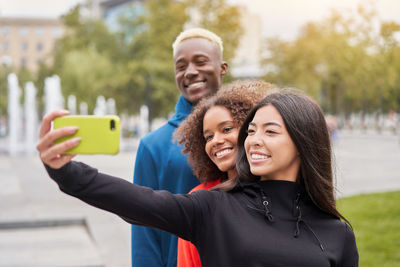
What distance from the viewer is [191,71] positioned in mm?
2531

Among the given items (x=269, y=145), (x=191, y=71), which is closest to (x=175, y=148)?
(x=191, y=71)

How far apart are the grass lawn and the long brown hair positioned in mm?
3821

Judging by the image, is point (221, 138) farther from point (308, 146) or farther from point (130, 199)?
point (130, 199)

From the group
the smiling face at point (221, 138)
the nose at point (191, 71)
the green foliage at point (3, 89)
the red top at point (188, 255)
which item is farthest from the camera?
the green foliage at point (3, 89)

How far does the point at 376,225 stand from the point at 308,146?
18.9 ft

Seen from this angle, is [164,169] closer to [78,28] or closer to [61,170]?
[61,170]

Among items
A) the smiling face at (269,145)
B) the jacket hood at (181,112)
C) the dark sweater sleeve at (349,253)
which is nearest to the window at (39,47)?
the jacket hood at (181,112)

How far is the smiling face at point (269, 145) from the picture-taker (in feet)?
5.70

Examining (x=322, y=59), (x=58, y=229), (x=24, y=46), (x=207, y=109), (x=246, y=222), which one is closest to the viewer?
(x=246, y=222)

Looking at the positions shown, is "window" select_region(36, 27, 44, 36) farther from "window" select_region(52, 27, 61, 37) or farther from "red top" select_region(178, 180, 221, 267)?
"red top" select_region(178, 180, 221, 267)

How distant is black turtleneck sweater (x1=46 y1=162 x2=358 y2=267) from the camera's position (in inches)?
59.4

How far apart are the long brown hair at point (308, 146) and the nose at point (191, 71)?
703mm

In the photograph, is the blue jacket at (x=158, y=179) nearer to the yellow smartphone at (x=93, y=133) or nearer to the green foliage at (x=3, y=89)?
the yellow smartphone at (x=93, y=133)

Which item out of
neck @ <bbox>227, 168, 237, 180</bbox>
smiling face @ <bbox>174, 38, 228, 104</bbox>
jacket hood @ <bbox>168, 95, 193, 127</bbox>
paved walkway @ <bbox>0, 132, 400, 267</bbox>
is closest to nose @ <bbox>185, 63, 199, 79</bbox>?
smiling face @ <bbox>174, 38, 228, 104</bbox>
